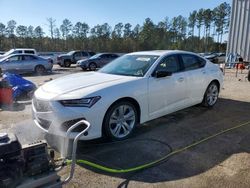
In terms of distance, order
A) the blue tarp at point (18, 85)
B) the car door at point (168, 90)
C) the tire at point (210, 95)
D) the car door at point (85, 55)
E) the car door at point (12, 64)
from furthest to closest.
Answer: the car door at point (85, 55) < the car door at point (12, 64) < the blue tarp at point (18, 85) < the tire at point (210, 95) < the car door at point (168, 90)

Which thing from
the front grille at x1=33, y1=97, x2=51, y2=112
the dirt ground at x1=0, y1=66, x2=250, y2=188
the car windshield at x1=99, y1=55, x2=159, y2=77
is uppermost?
the car windshield at x1=99, y1=55, x2=159, y2=77

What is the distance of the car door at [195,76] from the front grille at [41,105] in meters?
2.97

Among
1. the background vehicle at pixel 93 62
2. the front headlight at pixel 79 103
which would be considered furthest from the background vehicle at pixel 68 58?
the front headlight at pixel 79 103

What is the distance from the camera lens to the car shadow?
3.47 metres

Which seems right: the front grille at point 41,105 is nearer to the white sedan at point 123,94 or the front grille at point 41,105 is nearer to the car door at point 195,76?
the white sedan at point 123,94

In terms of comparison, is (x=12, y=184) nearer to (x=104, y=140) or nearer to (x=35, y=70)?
(x=104, y=140)

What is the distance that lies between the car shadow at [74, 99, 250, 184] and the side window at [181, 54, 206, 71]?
108cm

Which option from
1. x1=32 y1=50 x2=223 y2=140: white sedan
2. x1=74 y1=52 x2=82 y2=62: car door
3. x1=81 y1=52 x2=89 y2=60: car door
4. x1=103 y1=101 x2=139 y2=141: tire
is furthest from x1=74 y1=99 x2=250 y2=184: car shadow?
x1=81 y1=52 x2=89 y2=60: car door

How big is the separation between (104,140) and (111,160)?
0.68 m

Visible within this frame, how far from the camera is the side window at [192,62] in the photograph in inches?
228

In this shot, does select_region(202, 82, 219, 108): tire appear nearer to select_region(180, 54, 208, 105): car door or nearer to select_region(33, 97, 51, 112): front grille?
select_region(180, 54, 208, 105): car door

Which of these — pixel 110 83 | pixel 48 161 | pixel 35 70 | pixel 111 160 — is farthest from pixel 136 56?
pixel 35 70

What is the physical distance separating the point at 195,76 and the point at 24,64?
13.1 m

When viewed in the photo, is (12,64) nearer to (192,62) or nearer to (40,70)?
(40,70)
